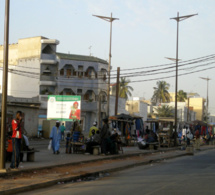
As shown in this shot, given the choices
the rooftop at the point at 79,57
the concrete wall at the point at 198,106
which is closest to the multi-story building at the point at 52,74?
the rooftop at the point at 79,57

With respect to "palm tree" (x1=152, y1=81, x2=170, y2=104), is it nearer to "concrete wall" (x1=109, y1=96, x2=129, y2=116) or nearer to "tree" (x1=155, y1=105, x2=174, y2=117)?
"tree" (x1=155, y1=105, x2=174, y2=117)

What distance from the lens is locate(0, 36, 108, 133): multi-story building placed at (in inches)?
2484

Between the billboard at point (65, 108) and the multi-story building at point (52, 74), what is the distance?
314 inches

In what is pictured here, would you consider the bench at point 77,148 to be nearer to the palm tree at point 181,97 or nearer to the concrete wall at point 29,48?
the concrete wall at point 29,48

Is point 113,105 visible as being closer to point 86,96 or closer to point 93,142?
point 86,96

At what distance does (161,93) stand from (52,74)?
47.7 metres

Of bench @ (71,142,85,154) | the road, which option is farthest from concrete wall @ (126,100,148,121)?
the road

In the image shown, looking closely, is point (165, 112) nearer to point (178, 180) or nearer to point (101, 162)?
point (101, 162)

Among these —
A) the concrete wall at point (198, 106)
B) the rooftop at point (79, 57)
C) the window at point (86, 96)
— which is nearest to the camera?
the rooftop at point (79, 57)

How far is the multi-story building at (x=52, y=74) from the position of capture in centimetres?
6309

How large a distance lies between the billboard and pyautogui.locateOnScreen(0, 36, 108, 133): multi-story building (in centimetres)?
797

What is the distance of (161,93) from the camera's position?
107 meters

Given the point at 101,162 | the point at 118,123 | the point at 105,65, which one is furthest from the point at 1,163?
the point at 105,65

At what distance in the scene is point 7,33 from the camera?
1445 cm
